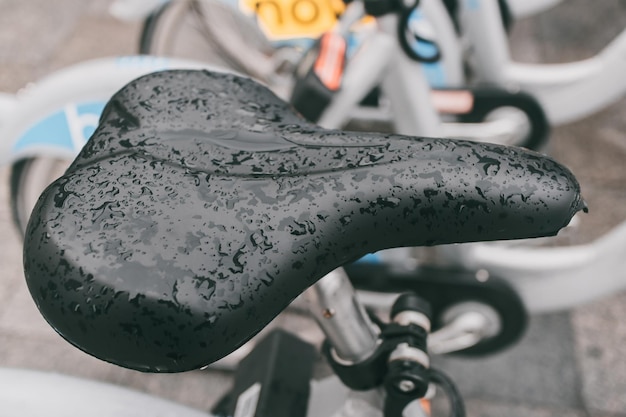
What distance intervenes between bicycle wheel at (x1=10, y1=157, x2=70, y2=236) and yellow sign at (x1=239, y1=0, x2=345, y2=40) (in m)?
0.50

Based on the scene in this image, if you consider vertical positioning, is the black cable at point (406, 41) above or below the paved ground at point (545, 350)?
above

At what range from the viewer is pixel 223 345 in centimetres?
43

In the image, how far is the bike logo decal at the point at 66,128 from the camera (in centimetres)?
105

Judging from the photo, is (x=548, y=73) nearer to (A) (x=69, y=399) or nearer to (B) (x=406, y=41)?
(B) (x=406, y=41)

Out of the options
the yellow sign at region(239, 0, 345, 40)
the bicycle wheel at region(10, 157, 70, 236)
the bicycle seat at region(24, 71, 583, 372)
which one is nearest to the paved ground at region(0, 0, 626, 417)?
the bicycle wheel at region(10, 157, 70, 236)

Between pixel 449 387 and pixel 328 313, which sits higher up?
pixel 328 313

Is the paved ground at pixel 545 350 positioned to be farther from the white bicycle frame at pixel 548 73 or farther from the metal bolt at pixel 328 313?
the metal bolt at pixel 328 313

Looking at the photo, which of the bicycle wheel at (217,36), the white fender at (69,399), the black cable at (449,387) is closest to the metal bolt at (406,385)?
the black cable at (449,387)

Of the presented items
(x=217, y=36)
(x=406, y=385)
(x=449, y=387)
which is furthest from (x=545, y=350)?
(x=217, y=36)

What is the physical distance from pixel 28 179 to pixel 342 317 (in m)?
0.81

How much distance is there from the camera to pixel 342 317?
0.64 m

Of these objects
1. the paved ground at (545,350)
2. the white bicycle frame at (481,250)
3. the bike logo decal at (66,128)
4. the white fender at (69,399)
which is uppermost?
the bike logo decal at (66,128)

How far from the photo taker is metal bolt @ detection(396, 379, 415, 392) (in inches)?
25.9

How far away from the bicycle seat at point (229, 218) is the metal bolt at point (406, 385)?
0.22 m
